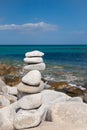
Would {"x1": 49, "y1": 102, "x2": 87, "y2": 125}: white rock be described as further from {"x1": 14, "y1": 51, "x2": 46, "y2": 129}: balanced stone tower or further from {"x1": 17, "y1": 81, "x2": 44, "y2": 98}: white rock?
{"x1": 17, "y1": 81, "x2": 44, "y2": 98}: white rock

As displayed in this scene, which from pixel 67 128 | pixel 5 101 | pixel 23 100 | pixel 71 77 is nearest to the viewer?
pixel 67 128

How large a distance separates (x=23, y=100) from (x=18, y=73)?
1524 cm

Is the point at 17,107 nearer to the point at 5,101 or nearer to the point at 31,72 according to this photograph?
the point at 31,72

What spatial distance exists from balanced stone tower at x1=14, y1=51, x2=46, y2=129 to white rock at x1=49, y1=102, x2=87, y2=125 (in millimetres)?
364

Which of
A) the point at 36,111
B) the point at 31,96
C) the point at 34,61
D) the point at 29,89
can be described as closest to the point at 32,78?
the point at 29,89

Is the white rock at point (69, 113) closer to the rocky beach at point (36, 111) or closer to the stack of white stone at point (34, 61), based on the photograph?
the rocky beach at point (36, 111)

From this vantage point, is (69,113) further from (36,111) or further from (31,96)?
(31,96)

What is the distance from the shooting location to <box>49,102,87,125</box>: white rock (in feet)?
28.2

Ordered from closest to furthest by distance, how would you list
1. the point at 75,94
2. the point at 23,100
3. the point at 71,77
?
the point at 23,100 → the point at 75,94 → the point at 71,77

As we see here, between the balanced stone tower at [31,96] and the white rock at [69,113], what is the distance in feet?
1.20

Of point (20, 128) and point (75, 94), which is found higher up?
point (20, 128)

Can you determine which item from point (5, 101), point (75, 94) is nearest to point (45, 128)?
point (5, 101)

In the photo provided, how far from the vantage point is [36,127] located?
27.7 ft

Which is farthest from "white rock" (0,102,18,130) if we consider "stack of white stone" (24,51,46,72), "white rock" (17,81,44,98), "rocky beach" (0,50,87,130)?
"stack of white stone" (24,51,46,72)
